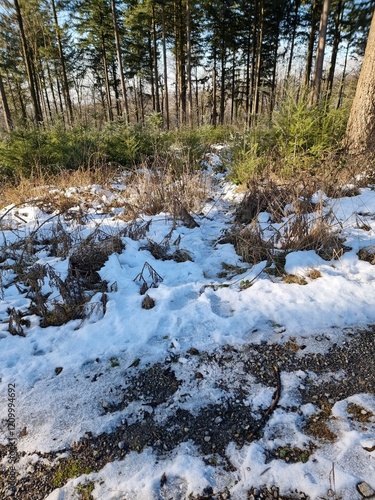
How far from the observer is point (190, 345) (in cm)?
191

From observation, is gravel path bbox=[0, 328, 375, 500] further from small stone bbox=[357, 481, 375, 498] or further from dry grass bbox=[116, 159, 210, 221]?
dry grass bbox=[116, 159, 210, 221]

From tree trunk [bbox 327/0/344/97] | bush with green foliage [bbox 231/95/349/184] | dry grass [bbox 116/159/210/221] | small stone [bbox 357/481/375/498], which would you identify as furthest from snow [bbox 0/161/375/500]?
tree trunk [bbox 327/0/344/97]

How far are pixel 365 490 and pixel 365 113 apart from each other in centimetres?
543

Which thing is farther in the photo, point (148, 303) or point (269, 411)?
point (148, 303)

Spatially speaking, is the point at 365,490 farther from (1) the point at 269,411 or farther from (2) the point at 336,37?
(2) the point at 336,37

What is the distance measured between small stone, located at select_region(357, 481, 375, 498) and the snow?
22mm

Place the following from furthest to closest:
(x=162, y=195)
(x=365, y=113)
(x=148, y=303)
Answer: (x=365, y=113), (x=162, y=195), (x=148, y=303)

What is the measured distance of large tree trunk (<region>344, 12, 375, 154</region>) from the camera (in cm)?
458

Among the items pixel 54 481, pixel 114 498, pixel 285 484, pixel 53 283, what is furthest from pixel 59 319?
pixel 285 484

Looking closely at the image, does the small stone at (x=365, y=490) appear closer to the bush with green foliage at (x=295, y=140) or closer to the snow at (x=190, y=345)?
the snow at (x=190, y=345)

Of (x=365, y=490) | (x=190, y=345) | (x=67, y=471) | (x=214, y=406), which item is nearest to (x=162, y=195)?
(x=190, y=345)

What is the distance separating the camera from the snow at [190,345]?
118 cm

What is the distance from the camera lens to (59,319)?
7.14 ft

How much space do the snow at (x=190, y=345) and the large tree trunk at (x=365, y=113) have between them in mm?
2127
